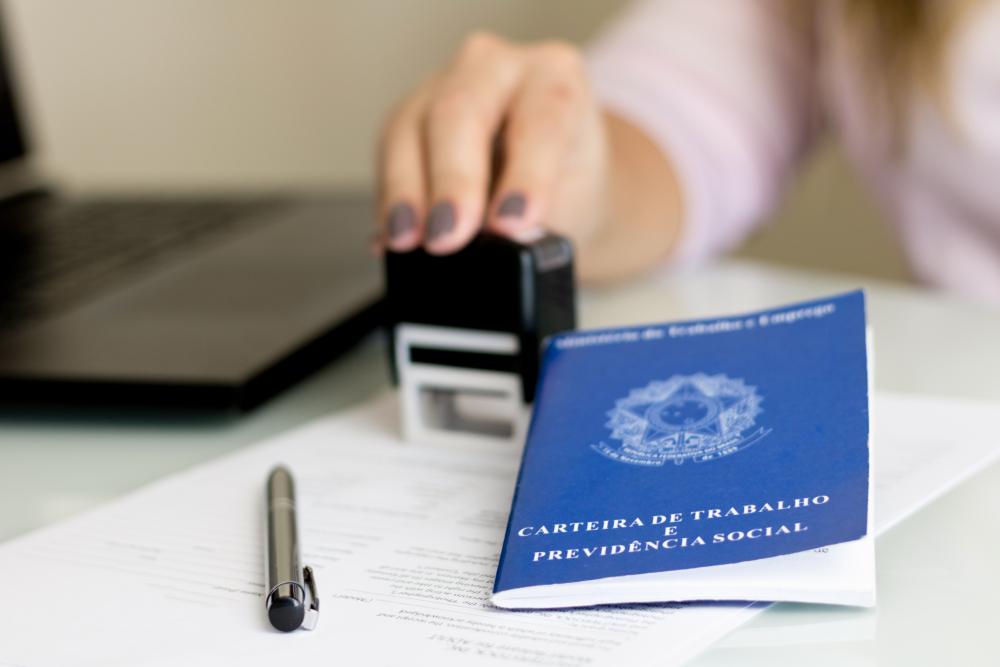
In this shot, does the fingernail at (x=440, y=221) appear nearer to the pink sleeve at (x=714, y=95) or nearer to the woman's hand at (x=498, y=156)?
the woman's hand at (x=498, y=156)

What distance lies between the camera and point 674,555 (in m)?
0.33

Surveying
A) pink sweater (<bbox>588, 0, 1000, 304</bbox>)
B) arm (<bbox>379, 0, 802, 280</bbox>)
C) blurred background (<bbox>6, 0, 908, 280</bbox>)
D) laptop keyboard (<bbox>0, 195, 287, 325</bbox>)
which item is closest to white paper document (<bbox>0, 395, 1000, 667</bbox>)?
arm (<bbox>379, 0, 802, 280</bbox>)

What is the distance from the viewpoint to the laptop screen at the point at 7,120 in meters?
0.99

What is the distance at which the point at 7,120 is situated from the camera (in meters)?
1.00

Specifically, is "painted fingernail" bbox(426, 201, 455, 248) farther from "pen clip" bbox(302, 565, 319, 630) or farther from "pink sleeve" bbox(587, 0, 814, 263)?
"pink sleeve" bbox(587, 0, 814, 263)

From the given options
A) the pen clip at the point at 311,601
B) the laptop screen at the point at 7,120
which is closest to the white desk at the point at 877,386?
the pen clip at the point at 311,601

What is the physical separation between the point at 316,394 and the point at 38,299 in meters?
0.21

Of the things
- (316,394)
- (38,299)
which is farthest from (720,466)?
(38,299)

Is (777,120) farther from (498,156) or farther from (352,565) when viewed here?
(352,565)

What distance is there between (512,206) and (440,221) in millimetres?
41

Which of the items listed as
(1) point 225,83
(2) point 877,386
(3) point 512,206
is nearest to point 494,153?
(3) point 512,206

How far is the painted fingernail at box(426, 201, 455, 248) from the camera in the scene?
0.48 meters

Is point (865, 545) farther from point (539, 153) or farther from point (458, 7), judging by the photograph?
point (458, 7)

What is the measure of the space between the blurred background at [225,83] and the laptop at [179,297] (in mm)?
543
